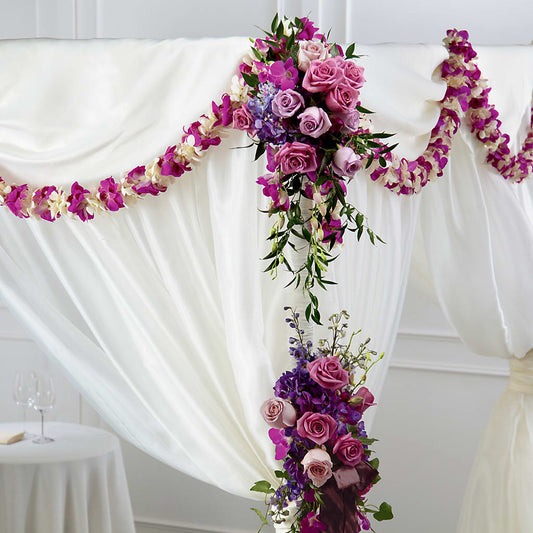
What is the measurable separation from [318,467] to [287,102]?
736 mm

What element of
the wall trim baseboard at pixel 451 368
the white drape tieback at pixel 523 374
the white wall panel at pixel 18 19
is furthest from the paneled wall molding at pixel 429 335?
the white wall panel at pixel 18 19

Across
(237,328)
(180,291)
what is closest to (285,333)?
(237,328)

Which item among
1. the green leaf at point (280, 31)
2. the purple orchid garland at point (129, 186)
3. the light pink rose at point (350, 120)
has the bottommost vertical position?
the purple orchid garland at point (129, 186)

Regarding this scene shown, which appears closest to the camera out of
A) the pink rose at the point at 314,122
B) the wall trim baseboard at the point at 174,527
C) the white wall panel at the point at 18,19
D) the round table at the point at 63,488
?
the pink rose at the point at 314,122

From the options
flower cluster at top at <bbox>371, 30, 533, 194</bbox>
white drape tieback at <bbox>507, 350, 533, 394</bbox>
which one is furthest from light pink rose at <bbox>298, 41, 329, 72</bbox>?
white drape tieback at <bbox>507, 350, 533, 394</bbox>

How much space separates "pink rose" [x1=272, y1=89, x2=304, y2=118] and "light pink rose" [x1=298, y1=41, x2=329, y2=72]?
7 cm

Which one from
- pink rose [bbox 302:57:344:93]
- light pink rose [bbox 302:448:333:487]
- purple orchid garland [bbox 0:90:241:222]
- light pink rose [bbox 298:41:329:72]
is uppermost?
light pink rose [bbox 298:41:329:72]

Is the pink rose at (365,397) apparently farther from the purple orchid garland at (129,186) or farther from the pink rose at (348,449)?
the purple orchid garland at (129,186)

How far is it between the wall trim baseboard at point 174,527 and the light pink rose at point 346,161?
2.43 m

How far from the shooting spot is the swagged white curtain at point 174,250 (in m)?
1.77

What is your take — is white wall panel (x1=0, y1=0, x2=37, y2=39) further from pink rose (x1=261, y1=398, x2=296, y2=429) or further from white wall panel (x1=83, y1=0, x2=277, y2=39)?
pink rose (x1=261, y1=398, x2=296, y2=429)

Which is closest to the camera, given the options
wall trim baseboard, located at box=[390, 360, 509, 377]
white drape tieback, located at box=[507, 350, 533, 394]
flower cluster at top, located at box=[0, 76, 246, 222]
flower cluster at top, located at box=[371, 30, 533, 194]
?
flower cluster at top, located at box=[0, 76, 246, 222]

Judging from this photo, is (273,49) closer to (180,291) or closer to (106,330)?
(180,291)

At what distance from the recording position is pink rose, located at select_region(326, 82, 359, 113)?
1534 millimetres
